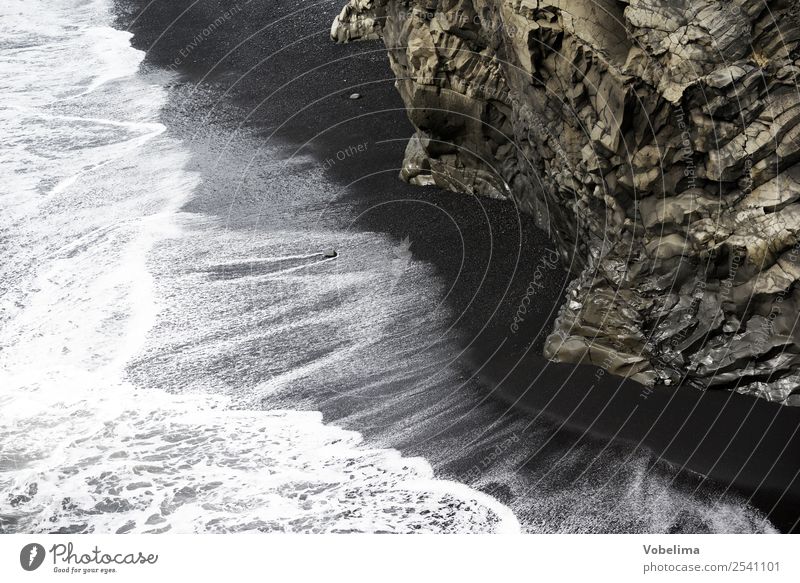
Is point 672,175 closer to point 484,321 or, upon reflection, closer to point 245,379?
point 484,321

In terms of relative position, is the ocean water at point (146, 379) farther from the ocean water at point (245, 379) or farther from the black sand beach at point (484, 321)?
the black sand beach at point (484, 321)

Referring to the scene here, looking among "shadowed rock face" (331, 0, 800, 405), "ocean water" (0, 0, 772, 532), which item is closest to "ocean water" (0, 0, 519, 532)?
"ocean water" (0, 0, 772, 532)

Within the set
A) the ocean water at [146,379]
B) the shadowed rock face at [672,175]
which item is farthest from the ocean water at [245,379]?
the shadowed rock face at [672,175]

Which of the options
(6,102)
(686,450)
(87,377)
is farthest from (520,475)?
(6,102)

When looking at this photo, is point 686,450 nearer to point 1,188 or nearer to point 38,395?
point 38,395

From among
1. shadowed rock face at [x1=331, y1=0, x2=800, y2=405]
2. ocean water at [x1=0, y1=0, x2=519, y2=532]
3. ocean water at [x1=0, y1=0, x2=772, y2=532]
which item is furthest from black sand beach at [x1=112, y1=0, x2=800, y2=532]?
ocean water at [x1=0, y1=0, x2=519, y2=532]

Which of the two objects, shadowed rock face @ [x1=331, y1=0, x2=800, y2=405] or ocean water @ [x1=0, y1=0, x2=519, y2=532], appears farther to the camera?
ocean water @ [x1=0, y1=0, x2=519, y2=532]

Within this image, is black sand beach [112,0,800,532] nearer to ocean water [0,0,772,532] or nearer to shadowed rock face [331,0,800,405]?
ocean water [0,0,772,532]

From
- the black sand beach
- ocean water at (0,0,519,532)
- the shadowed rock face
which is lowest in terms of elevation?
ocean water at (0,0,519,532)

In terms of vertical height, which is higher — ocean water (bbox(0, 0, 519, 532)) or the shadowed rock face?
the shadowed rock face
